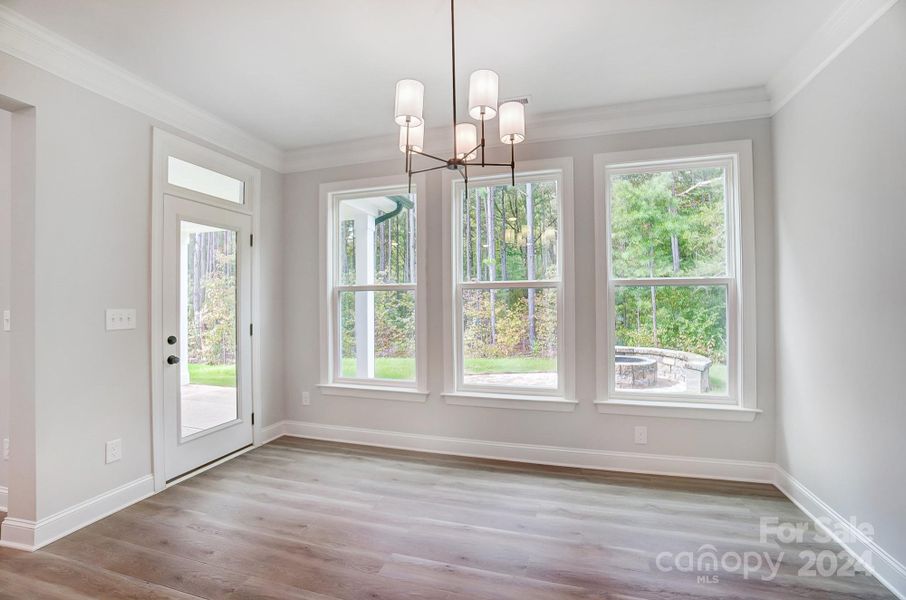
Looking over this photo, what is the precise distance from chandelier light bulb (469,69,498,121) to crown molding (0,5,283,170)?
2.23 meters

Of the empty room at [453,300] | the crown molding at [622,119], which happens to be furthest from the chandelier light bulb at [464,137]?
the crown molding at [622,119]

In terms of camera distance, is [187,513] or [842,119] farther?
[187,513]

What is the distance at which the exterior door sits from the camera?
9.50ft

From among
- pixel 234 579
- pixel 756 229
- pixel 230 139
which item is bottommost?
pixel 234 579

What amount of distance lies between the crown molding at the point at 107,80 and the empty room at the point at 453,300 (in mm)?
18

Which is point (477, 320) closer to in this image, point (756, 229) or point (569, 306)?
point (569, 306)

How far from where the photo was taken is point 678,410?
2965mm

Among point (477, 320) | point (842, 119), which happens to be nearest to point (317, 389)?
point (477, 320)

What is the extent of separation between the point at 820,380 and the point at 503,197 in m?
2.31

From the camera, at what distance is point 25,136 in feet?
7.20

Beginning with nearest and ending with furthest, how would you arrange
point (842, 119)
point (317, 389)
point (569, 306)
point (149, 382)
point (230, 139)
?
point (842, 119)
point (149, 382)
point (569, 306)
point (230, 139)
point (317, 389)

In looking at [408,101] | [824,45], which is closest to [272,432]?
[408,101]

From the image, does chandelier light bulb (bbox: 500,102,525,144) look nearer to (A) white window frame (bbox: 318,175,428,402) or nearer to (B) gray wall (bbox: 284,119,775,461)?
(B) gray wall (bbox: 284,119,775,461)

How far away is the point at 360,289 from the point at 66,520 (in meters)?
2.33
